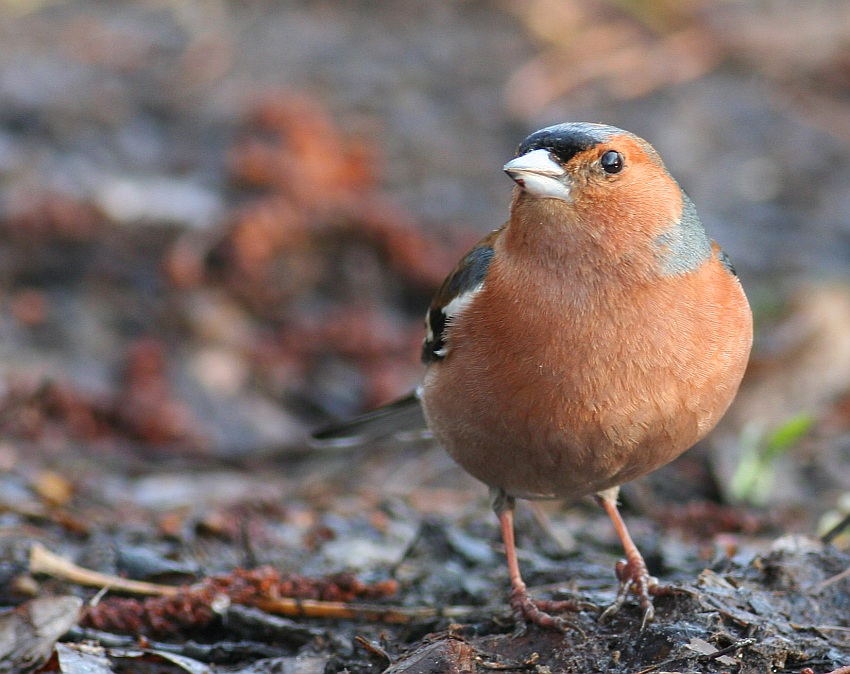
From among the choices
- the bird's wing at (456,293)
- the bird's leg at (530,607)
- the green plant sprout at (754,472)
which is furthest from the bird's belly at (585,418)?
the green plant sprout at (754,472)

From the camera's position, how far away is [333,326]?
7.95m

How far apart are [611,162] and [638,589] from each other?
57.8 inches

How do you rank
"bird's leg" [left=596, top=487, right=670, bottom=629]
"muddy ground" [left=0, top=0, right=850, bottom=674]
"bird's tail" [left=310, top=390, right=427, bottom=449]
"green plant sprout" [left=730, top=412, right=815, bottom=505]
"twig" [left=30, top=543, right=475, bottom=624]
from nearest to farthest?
"bird's leg" [left=596, top=487, right=670, bottom=629] < "muddy ground" [left=0, top=0, right=850, bottom=674] < "twig" [left=30, top=543, right=475, bottom=624] < "bird's tail" [left=310, top=390, right=427, bottom=449] < "green plant sprout" [left=730, top=412, right=815, bottom=505]

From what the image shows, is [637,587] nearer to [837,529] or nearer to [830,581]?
[830,581]

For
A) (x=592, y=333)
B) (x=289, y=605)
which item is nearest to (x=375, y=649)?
(x=289, y=605)

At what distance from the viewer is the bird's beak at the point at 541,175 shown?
383 cm

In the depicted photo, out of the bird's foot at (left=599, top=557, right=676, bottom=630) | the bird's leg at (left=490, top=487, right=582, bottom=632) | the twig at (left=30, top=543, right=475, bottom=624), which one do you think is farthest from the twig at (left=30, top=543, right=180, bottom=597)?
the bird's foot at (left=599, top=557, right=676, bottom=630)

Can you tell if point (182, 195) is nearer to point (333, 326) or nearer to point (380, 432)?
point (333, 326)

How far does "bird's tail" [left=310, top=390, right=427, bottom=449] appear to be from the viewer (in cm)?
523

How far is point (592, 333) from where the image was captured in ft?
12.6

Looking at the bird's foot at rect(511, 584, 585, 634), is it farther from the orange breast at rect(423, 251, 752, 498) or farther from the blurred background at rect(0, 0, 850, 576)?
the blurred background at rect(0, 0, 850, 576)

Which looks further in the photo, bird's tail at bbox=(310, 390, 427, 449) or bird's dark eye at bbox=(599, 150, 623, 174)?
bird's tail at bbox=(310, 390, 427, 449)

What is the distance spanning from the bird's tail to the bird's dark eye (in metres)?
1.62

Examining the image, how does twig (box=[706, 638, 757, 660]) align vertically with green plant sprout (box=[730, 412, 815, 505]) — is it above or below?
above
